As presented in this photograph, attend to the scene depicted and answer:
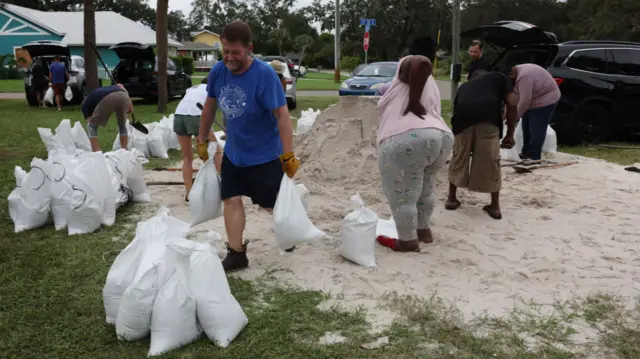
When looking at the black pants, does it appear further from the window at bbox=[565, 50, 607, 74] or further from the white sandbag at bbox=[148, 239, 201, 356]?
the window at bbox=[565, 50, 607, 74]

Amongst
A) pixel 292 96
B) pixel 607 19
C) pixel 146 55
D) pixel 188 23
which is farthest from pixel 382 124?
pixel 188 23

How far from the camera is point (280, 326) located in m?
3.04

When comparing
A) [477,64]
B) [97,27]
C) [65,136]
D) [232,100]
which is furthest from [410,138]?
[97,27]

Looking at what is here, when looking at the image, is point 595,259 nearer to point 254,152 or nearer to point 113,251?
point 254,152

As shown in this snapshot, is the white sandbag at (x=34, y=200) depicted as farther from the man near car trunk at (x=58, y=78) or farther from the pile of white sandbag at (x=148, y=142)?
the man near car trunk at (x=58, y=78)

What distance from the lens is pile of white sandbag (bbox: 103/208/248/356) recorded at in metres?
2.78

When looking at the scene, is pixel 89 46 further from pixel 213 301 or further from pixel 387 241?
pixel 213 301

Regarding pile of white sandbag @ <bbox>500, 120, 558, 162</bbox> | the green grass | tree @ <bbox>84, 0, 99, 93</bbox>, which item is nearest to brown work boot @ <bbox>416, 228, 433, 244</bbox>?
pile of white sandbag @ <bbox>500, 120, 558, 162</bbox>

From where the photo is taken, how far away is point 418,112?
12.6 feet

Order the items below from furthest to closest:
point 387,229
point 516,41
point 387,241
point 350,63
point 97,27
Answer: point 350,63
point 97,27
point 516,41
point 387,229
point 387,241

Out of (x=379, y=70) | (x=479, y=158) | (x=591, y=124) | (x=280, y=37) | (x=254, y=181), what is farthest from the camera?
(x=280, y=37)

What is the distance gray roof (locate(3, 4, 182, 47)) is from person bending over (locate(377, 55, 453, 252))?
39.7 metres

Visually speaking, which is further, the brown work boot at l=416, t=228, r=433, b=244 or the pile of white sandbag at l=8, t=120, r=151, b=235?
the pile of white sandbag at l=8, t=120, r=151, b=235

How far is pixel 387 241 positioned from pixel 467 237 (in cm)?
75
